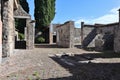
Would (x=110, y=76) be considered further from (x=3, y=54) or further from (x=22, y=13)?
(x=22, y=13)

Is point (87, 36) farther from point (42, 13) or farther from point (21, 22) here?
point (42, 13)

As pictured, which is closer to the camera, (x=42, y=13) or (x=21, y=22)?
(x=21, y=22)

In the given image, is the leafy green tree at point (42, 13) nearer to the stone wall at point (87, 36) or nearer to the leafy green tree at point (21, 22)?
the leafy green tree at point (21, 22)

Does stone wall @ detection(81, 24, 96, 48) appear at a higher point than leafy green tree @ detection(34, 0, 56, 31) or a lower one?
lower

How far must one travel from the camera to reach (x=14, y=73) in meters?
9.09

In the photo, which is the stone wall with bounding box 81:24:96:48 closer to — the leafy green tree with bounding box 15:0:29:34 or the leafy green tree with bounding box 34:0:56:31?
the leafy green tree with bounding box 15:0:29:34

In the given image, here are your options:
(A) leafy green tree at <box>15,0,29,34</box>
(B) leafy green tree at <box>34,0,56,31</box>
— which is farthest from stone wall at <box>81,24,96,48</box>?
(B) leafy green tree at <box>34,0,56,31</box>

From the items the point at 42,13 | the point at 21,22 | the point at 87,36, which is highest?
the point at 42,13

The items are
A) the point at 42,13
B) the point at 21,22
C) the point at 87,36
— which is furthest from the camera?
the point at 42,13

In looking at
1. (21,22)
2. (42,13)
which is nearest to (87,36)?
(21,22)

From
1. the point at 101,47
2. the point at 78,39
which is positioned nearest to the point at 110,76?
the point at 101,47

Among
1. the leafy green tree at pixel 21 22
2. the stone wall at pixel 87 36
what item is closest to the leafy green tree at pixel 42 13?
the leafy green tree at pixel 21 22

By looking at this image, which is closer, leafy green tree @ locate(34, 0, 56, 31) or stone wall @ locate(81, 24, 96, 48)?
stone wall @ locate(81, 24, 96, 48)

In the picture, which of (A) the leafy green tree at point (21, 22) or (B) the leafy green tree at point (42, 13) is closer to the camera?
(A) the leafy green tree at point (21, 22)
